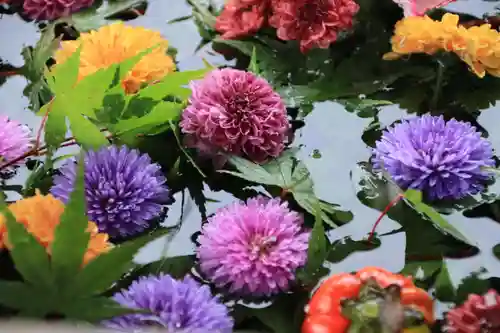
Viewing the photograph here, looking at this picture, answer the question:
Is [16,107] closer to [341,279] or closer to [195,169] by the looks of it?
[195,169]

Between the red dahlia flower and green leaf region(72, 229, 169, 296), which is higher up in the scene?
the red dahlia flower

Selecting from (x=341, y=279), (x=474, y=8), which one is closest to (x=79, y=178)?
(x=341, y=279)

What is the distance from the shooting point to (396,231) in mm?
606

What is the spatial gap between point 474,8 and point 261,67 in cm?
28

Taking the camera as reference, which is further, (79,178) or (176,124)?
(176,124)

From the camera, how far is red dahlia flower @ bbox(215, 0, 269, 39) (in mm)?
772

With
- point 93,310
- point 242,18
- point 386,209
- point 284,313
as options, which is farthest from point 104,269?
point 242,18

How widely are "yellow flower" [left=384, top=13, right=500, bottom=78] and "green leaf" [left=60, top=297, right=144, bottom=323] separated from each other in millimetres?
419

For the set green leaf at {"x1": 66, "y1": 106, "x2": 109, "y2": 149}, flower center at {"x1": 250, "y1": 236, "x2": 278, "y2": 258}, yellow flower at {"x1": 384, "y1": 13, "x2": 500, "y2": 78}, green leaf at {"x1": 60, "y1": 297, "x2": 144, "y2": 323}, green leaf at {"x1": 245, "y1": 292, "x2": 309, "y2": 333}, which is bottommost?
green leaf at {"x1": 245, "y1": 292, "x2": 309, "y2": 333}

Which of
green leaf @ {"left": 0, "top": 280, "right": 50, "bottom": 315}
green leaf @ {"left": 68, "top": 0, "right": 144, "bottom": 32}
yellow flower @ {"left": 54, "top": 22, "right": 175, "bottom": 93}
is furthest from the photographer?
green leaf @ {"left": 68, "top": 0, "right": 144, "bottom": 32}

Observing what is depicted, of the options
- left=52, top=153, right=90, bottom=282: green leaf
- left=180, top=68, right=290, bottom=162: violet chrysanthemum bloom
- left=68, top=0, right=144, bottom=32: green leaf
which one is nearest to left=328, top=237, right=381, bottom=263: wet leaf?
left=180, top=68, right=290, bottom=162: violet chrysanthemum bloom

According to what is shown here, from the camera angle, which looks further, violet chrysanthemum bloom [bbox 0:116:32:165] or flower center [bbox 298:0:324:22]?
flower center [bbox 298:0:324:22]

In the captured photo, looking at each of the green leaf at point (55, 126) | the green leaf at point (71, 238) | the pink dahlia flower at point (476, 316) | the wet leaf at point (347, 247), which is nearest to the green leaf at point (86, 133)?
the green leaf at point (55, 126)

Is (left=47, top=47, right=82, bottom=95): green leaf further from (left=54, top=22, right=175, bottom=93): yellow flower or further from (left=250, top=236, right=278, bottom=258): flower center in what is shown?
(left=250, top=236, right=278, bottom=258): flower center
